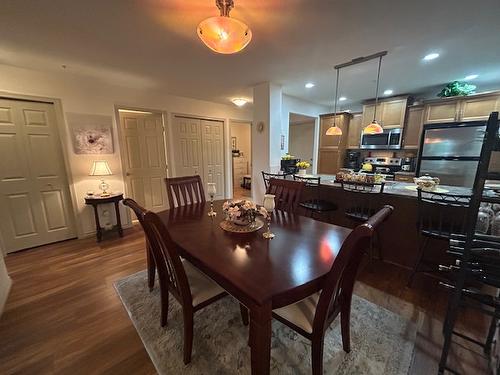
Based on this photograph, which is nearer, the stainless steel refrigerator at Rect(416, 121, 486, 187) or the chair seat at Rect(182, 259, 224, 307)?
the chair seat at Rect(182, 259, 224, 307)

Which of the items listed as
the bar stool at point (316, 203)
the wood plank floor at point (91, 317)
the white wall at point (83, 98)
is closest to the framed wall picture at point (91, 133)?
the white wall at point (83, 98)

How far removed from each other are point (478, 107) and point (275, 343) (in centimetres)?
501

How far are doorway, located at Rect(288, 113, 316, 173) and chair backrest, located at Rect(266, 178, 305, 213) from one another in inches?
149

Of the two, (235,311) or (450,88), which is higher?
(450,88)

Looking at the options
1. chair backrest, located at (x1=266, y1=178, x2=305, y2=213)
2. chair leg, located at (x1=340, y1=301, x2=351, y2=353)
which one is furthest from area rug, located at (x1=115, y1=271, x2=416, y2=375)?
chair backrest, located at (x1=266, y1=178, x2=305, y2=213)

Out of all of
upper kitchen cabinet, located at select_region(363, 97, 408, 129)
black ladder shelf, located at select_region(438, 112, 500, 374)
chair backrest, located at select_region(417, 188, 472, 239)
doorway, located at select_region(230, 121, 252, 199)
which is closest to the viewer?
black ladder shelf, located at select_region(438, 112, 500, 374)

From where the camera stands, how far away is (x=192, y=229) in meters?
1.59

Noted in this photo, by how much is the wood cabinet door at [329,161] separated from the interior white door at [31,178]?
5.36m

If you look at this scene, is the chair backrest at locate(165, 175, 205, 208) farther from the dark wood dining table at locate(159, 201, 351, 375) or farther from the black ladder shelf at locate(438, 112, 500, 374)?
the black ladder shelf at locate(438, 112, 500, 374)

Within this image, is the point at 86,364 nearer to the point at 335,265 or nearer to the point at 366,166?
the point at 335,265

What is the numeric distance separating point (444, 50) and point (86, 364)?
14.6 ft

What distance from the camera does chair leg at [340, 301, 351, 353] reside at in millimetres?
1291

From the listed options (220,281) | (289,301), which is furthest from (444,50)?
(220,281)

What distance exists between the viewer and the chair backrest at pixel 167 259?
1063 millimetres
